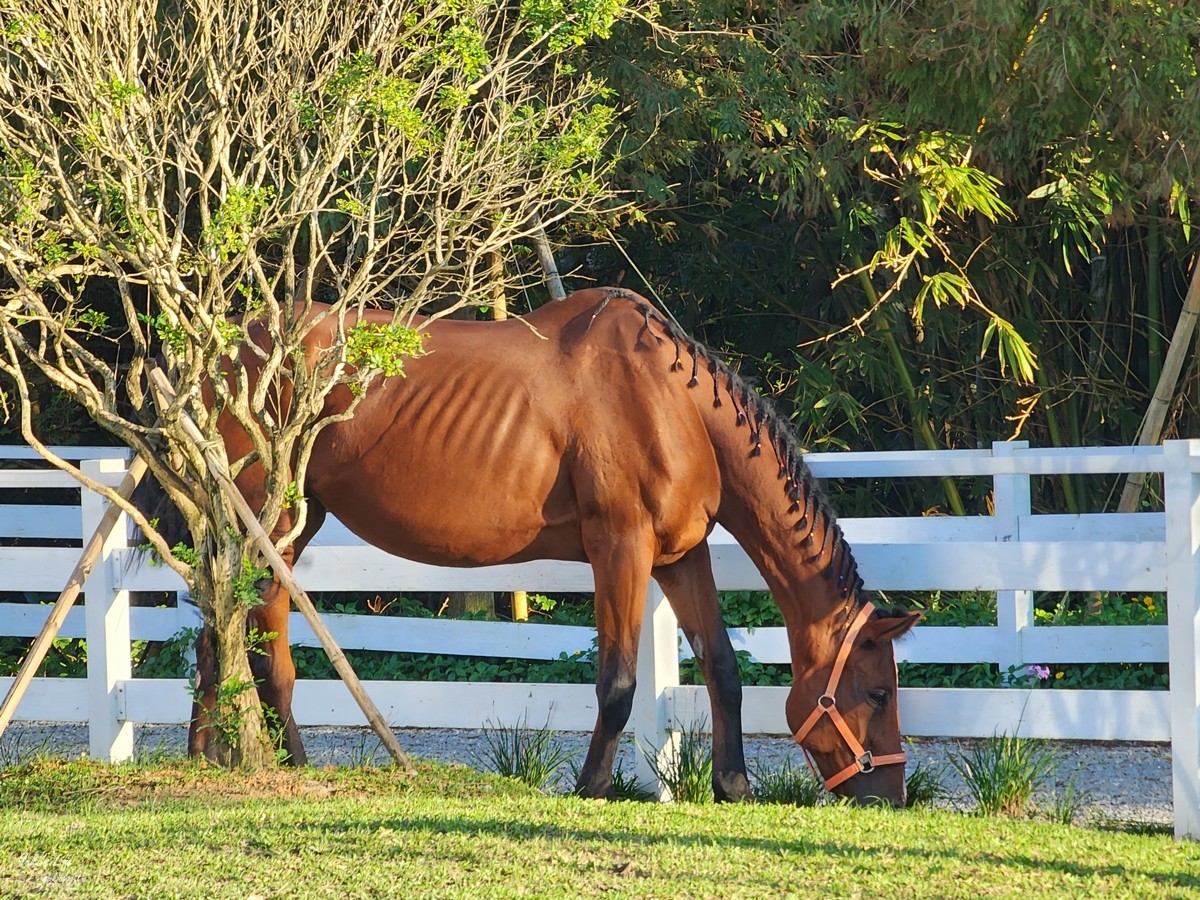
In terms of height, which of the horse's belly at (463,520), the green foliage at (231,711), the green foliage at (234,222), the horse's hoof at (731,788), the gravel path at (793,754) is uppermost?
the green foliage at (234,222)

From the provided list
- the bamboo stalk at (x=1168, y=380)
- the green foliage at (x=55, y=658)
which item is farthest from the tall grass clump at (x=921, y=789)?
the green foliage at (x=55, y=658)

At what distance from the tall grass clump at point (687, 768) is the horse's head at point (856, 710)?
0.34m

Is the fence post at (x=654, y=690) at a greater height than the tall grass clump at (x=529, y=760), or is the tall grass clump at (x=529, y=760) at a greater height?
the fence post at (x=654, y=690)

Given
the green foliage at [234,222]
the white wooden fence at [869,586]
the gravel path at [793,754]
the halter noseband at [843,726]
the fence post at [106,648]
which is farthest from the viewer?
the fence post at [106,648]

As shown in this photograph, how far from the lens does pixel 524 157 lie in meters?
5.22

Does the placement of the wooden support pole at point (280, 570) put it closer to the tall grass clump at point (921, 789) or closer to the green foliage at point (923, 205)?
the tall grass clump at point (921, 789)

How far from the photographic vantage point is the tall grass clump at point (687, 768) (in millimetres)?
4945

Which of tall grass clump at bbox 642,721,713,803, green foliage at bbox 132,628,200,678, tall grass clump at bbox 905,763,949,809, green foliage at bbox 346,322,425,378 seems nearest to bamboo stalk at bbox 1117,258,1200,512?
tall grass clump at bbox 905,763,949,809

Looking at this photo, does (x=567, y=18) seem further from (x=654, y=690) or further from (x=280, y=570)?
(x=654, y=690)

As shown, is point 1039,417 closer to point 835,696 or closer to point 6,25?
point 835,696

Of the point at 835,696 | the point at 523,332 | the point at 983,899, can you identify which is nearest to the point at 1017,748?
the point at 835,696

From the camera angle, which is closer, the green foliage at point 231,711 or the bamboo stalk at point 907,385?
the green foliage at point 231,711

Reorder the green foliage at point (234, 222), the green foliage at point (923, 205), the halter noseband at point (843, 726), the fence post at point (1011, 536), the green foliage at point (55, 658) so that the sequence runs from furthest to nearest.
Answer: the green foliage at point (55, 658), the green foliage at point (923, 205), the fence post at point (1011, 536), the halter noseband at point (843, 726), the green foliage at point (234, 222)

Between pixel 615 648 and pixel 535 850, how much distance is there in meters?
1.22
